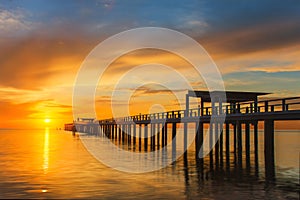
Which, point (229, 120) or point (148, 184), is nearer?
point (148, 184)

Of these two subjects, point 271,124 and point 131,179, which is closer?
point 131,179

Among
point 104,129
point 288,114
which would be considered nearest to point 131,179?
point 288,114

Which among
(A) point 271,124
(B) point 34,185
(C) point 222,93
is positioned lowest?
(B) point 34,185

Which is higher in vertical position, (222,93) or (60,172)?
(222,93)

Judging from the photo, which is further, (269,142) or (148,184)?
(269,142)

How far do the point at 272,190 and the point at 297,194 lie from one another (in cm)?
149

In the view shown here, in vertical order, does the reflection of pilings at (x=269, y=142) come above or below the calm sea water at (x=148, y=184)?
above

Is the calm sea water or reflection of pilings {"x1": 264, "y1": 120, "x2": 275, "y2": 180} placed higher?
reflection of pilings {"x1": 264, "y1": 120, "x2": 275, "y2": 180}

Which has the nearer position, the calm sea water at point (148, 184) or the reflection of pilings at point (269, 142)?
the calm sea water at point (148, 184)

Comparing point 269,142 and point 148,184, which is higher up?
point 269,142

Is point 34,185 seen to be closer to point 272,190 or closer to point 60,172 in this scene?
point 60,172

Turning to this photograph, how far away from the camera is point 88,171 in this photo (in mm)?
27859

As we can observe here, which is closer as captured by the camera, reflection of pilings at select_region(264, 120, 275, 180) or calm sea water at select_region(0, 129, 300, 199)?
calm sea water at select_region(0, 129, 300, 199)

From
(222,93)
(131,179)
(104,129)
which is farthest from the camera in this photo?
(104,129)
